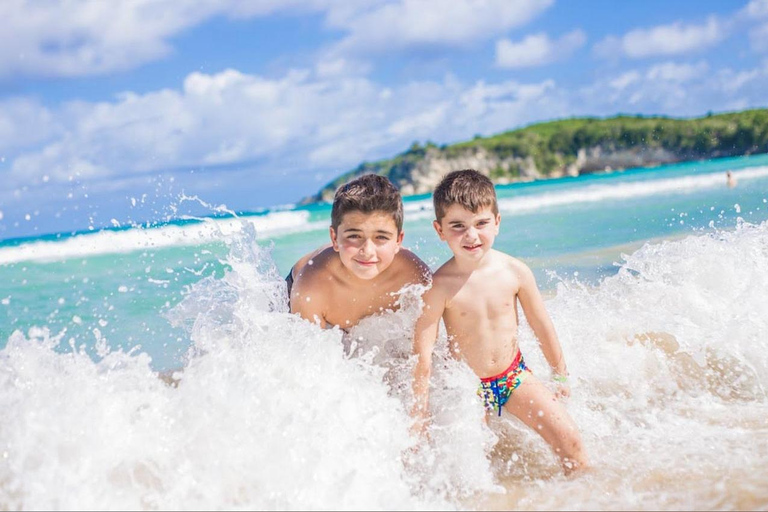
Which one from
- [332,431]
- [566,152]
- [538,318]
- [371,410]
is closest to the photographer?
[332,431]

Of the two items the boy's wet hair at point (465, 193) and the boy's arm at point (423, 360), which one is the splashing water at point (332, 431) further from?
the boy's wet hair at point (465, 193)

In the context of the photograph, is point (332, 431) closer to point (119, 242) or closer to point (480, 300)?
point (480, 300)

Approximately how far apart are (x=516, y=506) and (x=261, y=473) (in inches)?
Result: 47.8

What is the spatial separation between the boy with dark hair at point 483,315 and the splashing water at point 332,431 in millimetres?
149

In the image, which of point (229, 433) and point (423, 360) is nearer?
point (229, 433)

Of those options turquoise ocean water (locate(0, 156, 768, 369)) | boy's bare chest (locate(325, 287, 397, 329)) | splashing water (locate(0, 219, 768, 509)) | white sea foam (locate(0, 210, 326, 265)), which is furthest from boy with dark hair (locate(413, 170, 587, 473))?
white sea foam (locate(0, 210, 326, 265))

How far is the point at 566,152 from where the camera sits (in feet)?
288

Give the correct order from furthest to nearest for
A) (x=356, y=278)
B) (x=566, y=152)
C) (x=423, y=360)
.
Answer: (x=566, y=152)
(x=356, y=278)
(x=423, y=360)

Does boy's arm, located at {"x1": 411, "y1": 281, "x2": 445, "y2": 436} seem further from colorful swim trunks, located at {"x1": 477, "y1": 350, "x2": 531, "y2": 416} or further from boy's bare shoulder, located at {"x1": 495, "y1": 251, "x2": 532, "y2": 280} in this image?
boy's bare shoulder, located at {"x1": 495, "y1": 251, "x2": 532, "y2": 280}

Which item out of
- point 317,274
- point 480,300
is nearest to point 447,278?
point 480,300

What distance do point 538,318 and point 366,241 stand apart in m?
1.12

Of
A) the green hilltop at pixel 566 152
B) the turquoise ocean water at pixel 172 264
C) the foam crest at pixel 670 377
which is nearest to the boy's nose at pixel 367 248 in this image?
the foam crest at pixel 670 377

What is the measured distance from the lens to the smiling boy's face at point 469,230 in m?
3.73

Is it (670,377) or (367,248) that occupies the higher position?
(367,248)
